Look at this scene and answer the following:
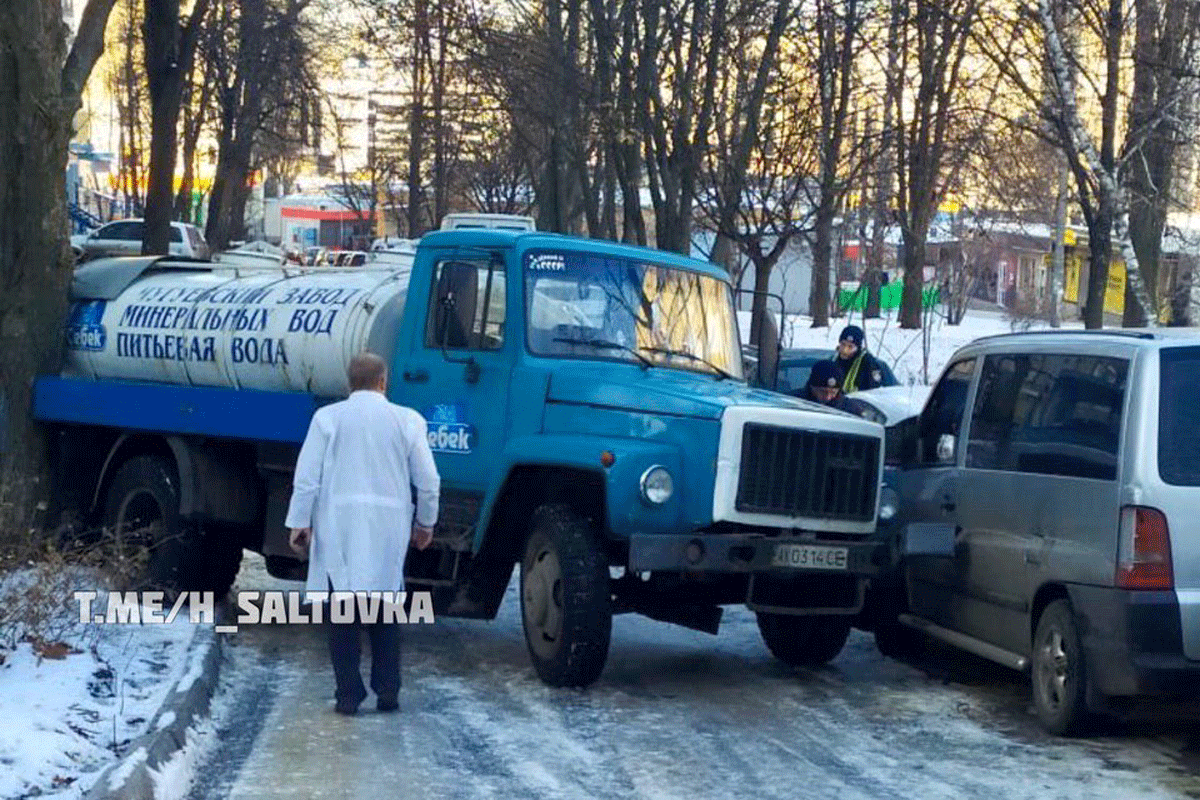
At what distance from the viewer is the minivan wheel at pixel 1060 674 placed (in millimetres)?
8672

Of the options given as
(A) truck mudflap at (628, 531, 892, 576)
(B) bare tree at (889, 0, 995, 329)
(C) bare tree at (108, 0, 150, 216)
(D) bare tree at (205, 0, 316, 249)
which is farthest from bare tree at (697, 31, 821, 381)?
(C) bare tree at (108, 0, 150, 216)

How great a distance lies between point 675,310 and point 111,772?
5.03 meters

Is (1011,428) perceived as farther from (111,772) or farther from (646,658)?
(111,772)

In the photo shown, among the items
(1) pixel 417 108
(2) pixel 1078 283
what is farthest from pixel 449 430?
(2) pixel 1078 283

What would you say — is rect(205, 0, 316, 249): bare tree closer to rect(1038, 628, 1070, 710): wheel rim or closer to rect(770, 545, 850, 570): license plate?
rect(770, 545, 850, 570): license plate

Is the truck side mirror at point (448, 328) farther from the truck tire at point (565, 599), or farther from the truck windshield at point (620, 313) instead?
the truck tire at point (565, 599)

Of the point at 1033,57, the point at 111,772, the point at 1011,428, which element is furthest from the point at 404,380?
the point at 1033,57

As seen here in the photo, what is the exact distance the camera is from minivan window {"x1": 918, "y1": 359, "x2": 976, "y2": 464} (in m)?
10.4

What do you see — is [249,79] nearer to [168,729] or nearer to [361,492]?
[361,492]

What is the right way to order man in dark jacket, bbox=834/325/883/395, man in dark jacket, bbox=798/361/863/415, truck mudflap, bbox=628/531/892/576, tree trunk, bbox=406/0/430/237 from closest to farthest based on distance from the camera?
truck mudflap, bbox=628/531/892/576, man in dark jacket, bbox=798/361/863/415, man in dark jacket, bbox=834/325/883/395, tree trunk, bbox=406/0/430/237

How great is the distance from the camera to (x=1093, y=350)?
353 inches

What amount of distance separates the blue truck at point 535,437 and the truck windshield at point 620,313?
0.01 meters

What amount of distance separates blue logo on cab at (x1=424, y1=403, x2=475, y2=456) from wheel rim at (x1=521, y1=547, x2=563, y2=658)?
2.89 ft

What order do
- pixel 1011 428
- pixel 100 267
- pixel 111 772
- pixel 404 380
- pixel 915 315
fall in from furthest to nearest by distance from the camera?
pixel 915 315
pixel 100 267
pixel 404 380
pixel 1011 428
pixel 111 772
